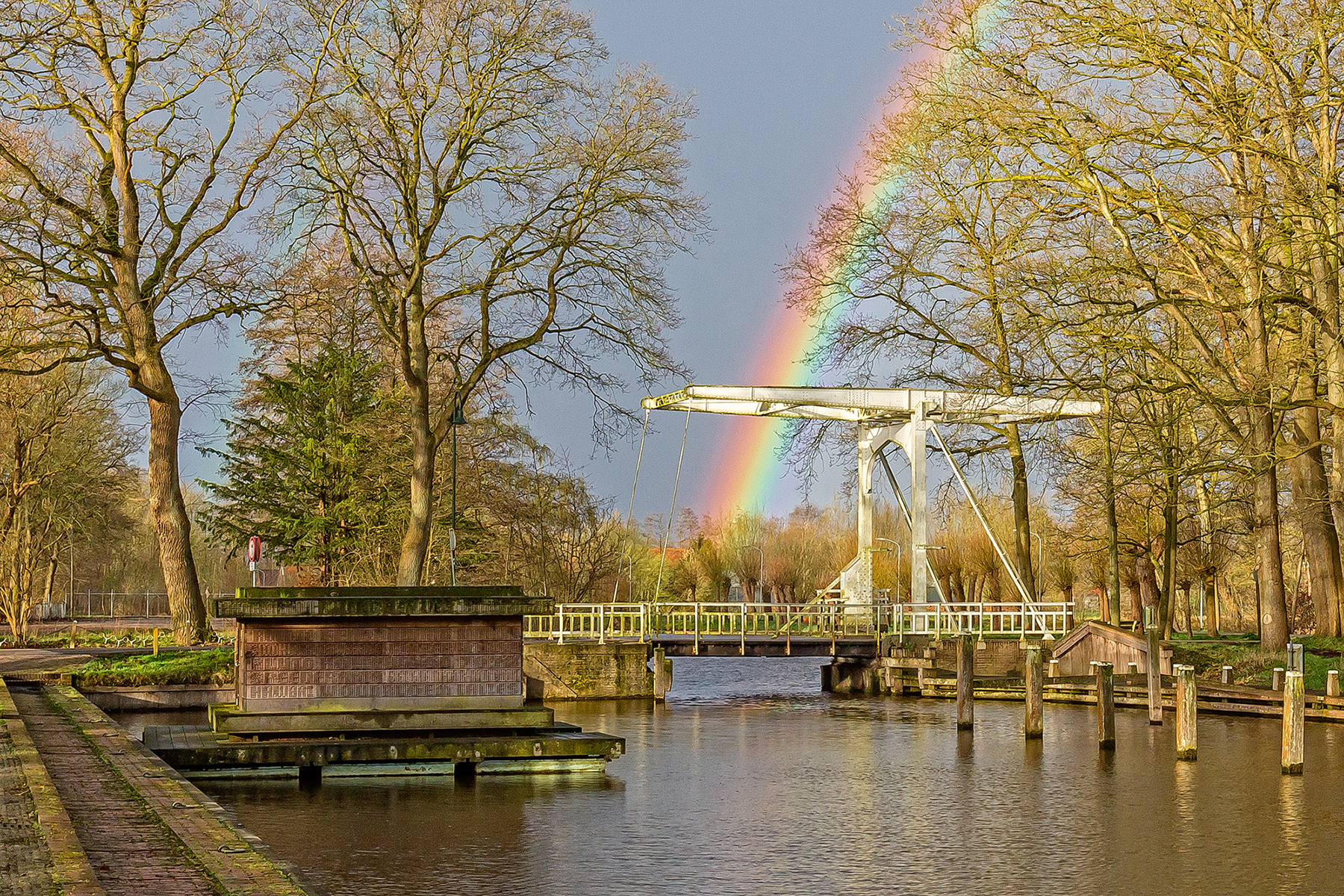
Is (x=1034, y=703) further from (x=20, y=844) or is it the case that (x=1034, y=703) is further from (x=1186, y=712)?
(x=20, y=844)

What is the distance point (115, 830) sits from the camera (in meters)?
10.5

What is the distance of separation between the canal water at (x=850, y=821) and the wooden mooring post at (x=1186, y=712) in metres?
0.27

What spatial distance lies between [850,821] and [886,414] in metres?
22.6

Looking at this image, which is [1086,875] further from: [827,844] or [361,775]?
[361,775]

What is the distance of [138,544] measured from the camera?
81.4 m

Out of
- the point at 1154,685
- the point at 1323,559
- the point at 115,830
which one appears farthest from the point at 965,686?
the point at 115,830

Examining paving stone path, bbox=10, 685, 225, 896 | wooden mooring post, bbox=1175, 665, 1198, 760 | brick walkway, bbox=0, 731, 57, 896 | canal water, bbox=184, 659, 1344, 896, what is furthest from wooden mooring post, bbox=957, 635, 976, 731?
brick walkway, bbox=0, 731, 57, 896

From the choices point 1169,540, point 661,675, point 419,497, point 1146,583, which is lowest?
point 661,675

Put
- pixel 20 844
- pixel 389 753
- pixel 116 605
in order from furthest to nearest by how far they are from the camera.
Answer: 1. pixel 116 605
2. pixel 389 753
3. pixel 20 844

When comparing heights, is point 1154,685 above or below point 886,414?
below

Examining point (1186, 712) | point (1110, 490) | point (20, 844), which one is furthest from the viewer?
point (1110, 490)

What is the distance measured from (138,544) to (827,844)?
247ft

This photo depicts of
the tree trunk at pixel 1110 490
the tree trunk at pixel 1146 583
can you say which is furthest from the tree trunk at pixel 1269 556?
the tree trunk at pixel 1146 583

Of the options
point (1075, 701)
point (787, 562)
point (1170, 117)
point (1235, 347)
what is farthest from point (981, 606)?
point (787, 562)
